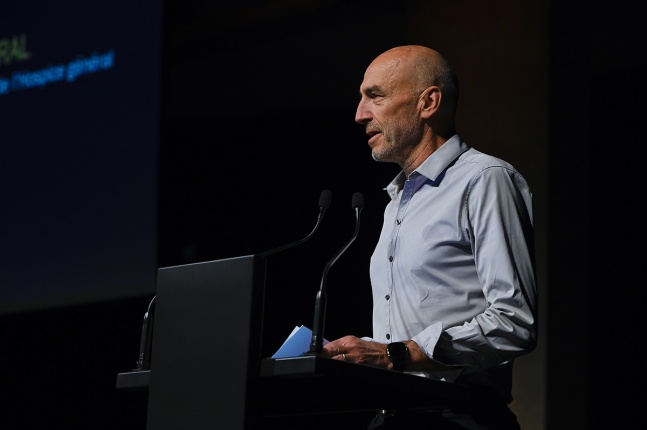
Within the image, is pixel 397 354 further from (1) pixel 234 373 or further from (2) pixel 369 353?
(1) pixel 234 373

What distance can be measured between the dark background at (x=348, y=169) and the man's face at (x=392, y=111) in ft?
5.62

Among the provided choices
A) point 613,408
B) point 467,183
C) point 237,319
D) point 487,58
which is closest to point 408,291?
point 467,183

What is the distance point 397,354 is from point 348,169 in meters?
3.99

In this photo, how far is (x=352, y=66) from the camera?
19.4 feet

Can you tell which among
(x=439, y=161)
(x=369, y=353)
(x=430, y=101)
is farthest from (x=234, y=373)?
(x=430, y=101)

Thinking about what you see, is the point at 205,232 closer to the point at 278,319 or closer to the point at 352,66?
the point at 278,319

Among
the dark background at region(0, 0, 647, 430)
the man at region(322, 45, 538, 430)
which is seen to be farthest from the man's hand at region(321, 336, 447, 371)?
the dark background at region(0, 0, 647, 430)

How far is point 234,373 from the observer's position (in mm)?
1621

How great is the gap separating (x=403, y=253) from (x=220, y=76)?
13.8 ft

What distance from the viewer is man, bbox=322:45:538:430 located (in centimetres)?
179

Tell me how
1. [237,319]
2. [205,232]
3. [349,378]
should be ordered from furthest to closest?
[205,232], [237,319], [349,378]

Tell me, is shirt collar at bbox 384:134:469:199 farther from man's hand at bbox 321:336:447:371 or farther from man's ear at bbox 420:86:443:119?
man's hand at bbox 321:336:447:371

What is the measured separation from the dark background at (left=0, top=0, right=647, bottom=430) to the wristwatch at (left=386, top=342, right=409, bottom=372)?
211cm

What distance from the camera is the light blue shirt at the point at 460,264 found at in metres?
1.80
